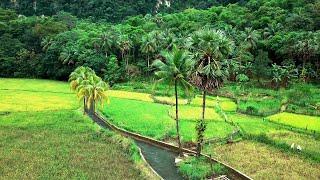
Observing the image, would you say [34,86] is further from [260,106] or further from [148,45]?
[260,106]

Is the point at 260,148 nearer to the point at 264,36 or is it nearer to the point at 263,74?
the point at 263,74

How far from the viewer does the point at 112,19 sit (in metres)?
113

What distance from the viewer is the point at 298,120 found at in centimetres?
4741

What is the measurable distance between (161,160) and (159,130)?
23.4 ft

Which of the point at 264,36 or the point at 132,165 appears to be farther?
the point at 264,36

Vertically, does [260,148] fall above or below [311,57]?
below

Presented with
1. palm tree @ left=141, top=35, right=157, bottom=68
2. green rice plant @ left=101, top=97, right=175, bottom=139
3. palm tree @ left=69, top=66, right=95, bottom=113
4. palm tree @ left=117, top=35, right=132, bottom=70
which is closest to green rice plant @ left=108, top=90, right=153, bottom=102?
green rice plant @ left=101, top=97, right=175, bottom=139

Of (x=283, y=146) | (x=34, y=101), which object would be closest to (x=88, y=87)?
(x=34, y=101)

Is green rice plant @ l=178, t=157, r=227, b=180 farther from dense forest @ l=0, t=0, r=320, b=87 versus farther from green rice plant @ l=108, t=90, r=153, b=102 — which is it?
dense forest @ l=0, t=0, r=320, b=87

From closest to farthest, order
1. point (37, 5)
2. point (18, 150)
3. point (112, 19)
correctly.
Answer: point (18, 150)
point (112, 19)
point (37, 5)

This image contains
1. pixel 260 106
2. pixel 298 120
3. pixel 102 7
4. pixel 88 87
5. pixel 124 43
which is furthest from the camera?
pixel 102 7

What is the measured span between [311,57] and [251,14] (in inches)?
848

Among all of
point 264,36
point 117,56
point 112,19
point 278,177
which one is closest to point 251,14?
point 264,36

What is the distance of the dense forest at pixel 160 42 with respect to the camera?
229 ft
